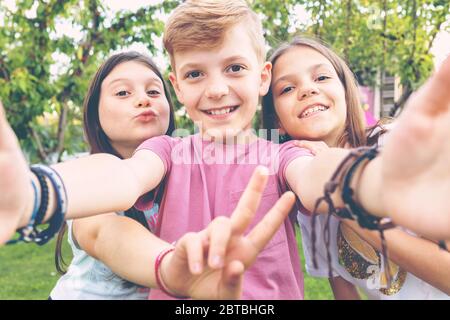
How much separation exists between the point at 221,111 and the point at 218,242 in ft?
1.96

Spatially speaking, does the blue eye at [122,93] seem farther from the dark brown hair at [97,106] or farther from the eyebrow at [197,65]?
the eyebrow at [197,65]

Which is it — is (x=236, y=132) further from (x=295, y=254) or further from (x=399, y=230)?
(x=399, y=230)

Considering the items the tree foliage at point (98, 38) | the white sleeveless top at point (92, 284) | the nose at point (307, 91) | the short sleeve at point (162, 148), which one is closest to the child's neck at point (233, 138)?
the short sleeve at point (162, 148)

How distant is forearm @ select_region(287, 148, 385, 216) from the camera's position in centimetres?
100

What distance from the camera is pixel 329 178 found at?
1.11 metres

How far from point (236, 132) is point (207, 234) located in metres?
0.56

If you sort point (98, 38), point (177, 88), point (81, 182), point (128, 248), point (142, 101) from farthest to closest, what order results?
point (98, 38)
point (142, 101)
point (177, 88)
point (128, 248)
point (81, 182)

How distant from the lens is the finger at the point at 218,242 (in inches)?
39.9

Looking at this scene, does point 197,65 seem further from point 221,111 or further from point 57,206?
point 57,206

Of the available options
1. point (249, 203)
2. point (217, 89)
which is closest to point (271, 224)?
point (249, 203)

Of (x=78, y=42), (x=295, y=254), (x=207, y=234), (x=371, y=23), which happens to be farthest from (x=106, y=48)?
(x=207, y=234)

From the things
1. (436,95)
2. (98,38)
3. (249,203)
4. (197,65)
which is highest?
(436,95)

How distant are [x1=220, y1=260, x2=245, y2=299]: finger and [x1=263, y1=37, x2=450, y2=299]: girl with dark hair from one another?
2.01 feet

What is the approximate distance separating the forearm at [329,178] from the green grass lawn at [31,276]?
3236 millimetres
